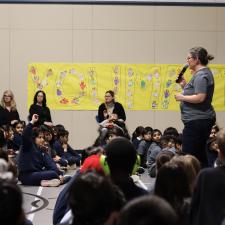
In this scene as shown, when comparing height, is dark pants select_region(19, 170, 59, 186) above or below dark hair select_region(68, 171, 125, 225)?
below

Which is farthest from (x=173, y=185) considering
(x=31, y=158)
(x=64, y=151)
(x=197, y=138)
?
(x=64, y=151)

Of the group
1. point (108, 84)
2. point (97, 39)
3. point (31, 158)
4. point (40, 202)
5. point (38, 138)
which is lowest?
point (40, 202)

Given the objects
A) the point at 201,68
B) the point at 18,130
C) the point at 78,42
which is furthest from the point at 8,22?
the point at 201,68

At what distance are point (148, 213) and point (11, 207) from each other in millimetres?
465

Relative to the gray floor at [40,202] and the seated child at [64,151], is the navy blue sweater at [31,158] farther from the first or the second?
the seated child at [64,151]

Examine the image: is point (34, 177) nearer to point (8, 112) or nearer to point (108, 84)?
point (8, 112)

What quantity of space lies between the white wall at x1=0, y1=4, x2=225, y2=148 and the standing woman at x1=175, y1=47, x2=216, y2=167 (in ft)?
20.7

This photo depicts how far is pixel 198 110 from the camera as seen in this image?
3949 millimetres

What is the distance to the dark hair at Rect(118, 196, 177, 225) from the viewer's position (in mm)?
1185

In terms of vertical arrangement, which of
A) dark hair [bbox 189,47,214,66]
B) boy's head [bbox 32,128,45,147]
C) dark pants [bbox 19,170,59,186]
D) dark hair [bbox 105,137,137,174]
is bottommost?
dark pants [bbox 19,170,59,186]

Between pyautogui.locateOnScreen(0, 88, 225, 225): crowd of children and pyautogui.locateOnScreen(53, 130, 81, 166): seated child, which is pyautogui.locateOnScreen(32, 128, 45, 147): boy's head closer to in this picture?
pyautogui.locateOnScreen(53, 130, 81, 166): seated child

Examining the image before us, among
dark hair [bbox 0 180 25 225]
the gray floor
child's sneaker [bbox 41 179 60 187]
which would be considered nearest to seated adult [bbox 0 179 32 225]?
dark hair [bbox 0 180 25 225]

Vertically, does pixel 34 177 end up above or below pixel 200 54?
below

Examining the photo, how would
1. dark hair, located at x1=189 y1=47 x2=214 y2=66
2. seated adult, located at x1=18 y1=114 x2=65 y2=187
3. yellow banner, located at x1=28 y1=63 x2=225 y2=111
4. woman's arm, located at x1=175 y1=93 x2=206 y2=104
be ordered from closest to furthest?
woman's arm, located at x1=175 y1=93 x2=206 y2=104
dark hair, located at x1=189 y1=47 x2=214 y2=66
seated adult, located at x1=18 y1=114 x2=65 y2=187
yellow banner, located at x1=28 y1=63 x2=225 y2=111
